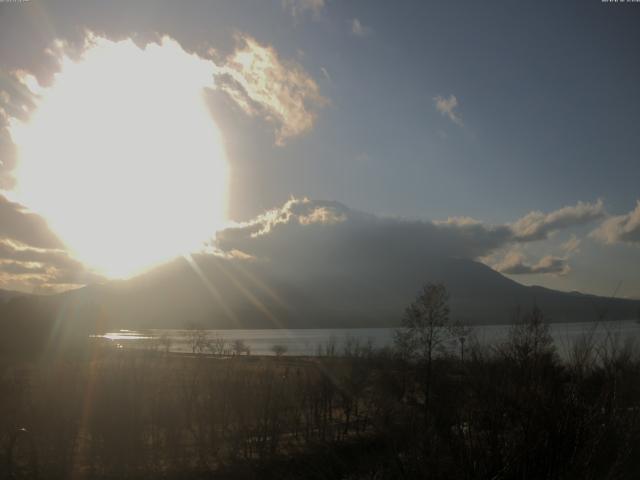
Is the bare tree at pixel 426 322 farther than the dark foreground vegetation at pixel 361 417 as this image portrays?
Yes

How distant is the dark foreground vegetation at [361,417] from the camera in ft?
18.7

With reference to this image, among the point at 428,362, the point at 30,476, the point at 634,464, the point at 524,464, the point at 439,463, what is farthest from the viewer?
the point at 428,362

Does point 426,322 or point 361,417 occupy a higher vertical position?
point 426,322

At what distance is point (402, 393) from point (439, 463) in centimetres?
4336

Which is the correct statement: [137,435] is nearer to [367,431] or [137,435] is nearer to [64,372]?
[64,372]

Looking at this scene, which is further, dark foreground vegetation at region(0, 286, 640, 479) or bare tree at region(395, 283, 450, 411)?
bare tree at region(395, 283, 450, 411)

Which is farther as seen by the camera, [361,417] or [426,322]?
[426,322]

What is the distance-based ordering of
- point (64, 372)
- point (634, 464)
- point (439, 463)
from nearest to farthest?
point (439, 463) → point (634, 464) → point (64, 372)

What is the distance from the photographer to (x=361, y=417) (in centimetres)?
3925

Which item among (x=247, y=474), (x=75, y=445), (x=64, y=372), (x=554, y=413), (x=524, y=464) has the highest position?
(x=554, y=413)

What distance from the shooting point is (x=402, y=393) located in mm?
47281

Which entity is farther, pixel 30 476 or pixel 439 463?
pixel 30 476

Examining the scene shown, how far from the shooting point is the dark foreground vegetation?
569cm

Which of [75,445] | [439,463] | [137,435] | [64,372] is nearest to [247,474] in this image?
[137,435]
